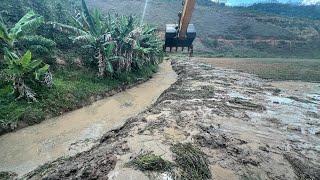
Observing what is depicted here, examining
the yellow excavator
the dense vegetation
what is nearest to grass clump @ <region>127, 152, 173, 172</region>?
the dense vegetation

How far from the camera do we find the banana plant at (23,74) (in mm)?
12430

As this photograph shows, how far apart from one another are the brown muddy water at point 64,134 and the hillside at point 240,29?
1315 inches

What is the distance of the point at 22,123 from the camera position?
12336 millimetres

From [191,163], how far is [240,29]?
5353 cm

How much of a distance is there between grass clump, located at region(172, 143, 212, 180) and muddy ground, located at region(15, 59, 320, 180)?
0.55ft

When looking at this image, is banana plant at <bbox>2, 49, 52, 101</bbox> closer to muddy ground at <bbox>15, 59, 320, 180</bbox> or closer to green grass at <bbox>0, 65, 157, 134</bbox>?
green grass at <bbox>0, 65, 157, 134</bbox>

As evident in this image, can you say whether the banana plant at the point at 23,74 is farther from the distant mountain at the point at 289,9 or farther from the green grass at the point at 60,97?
the distant mountain at the point at 289,9

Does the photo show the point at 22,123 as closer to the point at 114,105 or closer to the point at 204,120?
the point at 114,105

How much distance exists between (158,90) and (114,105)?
4.44m

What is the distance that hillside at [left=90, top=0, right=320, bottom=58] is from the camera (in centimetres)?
5294

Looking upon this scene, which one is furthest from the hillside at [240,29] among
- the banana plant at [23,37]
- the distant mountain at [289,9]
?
the banana plant at [23,37]

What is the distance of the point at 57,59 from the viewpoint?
1739 cm

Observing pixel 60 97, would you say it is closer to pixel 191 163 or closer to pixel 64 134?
pixel 64 134

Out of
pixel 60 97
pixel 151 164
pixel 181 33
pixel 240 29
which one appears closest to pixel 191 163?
pixel 151 164
